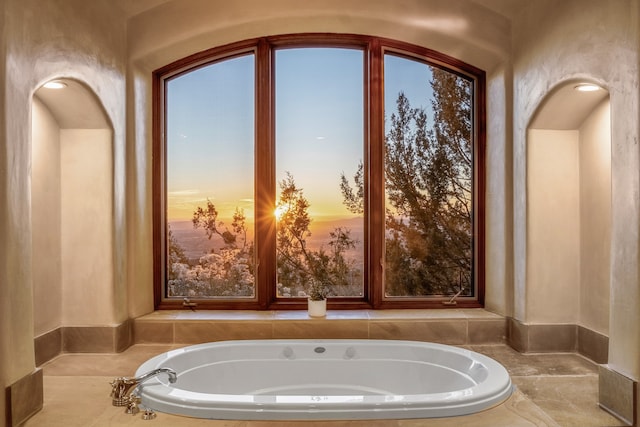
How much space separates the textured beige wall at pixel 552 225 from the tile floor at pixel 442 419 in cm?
30

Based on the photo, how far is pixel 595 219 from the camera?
2924mm

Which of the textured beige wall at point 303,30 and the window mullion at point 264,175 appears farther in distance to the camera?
the window mullion at point 264,175

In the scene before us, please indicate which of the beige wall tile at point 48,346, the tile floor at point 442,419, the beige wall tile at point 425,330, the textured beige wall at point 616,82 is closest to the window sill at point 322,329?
the beige wall tile at point 425,330

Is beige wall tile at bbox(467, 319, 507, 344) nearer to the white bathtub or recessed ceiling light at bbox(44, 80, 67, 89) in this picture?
the white bathtub

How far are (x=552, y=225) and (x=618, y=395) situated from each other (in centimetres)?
115

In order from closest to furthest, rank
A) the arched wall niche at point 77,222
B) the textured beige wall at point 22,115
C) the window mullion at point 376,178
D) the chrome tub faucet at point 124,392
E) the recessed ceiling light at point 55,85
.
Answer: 1. the textured beige wall at point 22,115
2. the chrome tub faucet at point 124,392
3. the recessed ceiling light at point 55,85
4. the arched wall niche at point 77,222
5. the window mullion at point 376,178

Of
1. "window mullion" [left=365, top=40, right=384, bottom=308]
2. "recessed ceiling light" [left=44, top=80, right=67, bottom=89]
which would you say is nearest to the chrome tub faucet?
"recessed ceiling light" [left=44, top=80, right=67, bottom=89]

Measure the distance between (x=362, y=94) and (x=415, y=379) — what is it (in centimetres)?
186

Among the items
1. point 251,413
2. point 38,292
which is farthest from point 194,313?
point 251,413

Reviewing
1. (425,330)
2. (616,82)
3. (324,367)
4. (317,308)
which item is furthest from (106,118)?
(616,82)

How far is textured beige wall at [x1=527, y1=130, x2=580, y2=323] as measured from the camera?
119 inches

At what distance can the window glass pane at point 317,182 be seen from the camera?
3541 millimetres

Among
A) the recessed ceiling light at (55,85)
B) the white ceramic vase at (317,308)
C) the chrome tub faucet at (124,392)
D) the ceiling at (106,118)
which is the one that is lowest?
the chrome tub faucet at (124,392)

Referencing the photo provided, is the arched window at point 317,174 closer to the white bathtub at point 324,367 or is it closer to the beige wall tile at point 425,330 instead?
the beige wall tile at point 425,330
